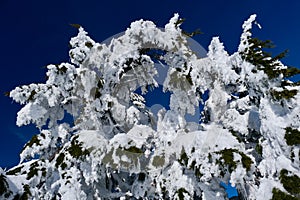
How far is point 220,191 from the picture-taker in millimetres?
8633

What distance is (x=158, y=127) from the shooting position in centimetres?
971

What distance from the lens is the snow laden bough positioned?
7.40 meters

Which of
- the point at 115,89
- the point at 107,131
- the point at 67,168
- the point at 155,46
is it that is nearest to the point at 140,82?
the point at 115,89

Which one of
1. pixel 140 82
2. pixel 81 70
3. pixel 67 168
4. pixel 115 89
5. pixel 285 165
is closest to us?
pixel 285 165

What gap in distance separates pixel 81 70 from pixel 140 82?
2.74 metres

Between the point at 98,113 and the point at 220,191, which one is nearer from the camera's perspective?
the point at 220,191

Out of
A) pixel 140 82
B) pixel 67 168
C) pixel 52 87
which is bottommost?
pixel 67 168

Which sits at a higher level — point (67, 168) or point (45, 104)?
point (45, 104)

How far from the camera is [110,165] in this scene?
8617 millimetres

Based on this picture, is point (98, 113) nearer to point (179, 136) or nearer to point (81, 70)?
point (81, 70)

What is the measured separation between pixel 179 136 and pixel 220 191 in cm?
219

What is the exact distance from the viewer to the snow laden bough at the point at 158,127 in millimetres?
7398

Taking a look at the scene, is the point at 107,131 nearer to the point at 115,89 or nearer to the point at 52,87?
the point at 115,89

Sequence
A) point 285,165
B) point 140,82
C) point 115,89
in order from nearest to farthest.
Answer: point 285,165
point 115,89
point 140,82
